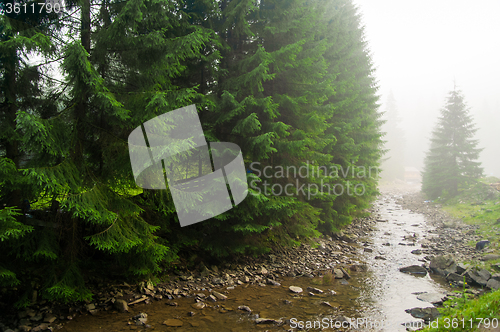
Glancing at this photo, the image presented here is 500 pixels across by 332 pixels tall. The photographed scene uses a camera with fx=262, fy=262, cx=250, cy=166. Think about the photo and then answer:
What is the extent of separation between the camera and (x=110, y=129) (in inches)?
252

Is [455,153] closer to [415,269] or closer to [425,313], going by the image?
[415,269]

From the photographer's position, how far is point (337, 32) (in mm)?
14562

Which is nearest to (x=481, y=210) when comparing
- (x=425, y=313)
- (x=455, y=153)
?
(x=455, y=153)

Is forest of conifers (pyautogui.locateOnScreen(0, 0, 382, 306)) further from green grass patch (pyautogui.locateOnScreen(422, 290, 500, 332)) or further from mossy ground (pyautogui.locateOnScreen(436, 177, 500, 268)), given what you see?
mossy ground (pyautogui.locateOnScreen(436, 177, 500, 268))

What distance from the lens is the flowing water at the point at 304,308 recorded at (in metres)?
5.56

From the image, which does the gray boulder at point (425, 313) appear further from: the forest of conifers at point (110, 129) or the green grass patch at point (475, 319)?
the forest of conifers at point (110, 129)

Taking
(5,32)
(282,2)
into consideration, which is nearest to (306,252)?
(282,2)

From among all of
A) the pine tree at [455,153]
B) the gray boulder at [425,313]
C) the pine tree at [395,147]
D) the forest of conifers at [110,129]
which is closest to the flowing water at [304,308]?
the gray boulder at [425,313]

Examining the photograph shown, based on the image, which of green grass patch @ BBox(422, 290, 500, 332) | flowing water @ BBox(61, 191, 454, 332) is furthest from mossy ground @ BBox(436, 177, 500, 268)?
green grass patch @ BBox(422, 290, 500, 332)

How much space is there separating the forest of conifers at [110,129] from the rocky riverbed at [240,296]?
Result: 0.54 metres

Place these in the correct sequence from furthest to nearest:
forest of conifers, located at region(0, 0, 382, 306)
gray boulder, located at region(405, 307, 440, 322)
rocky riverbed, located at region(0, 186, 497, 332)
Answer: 1. gray boulder, located at region(405, 307, 440, 322)
2. rocky riverbed, located at region(0, 186, 497, 332)
3. forest of conifers, located at region(0, 0, 382, 306)

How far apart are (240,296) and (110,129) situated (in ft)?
17.9

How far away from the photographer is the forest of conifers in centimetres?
498

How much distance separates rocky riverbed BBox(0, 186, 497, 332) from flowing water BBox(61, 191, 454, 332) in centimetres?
2
